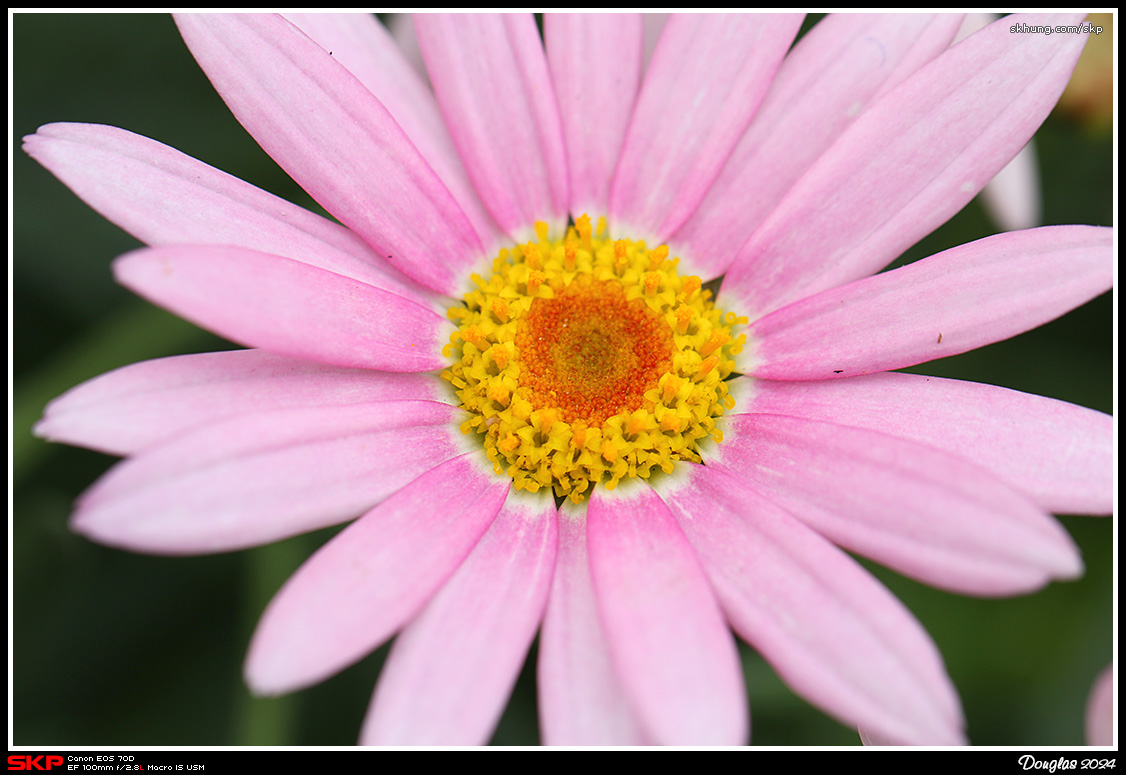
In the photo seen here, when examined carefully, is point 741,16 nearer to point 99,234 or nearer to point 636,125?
point 636,125

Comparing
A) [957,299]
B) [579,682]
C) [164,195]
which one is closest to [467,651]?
[579,682]

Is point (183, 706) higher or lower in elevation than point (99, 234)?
lower

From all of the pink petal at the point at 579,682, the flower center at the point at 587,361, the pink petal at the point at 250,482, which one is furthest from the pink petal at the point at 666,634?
the pink petal at the point at 250,482

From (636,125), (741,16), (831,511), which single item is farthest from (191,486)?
(741,16)

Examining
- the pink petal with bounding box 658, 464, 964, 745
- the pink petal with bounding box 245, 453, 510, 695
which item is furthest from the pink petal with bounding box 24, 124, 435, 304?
the pink petal with bounding box 658, 464, 964, 745
